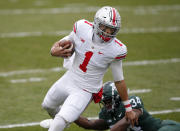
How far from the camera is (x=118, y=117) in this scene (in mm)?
5141

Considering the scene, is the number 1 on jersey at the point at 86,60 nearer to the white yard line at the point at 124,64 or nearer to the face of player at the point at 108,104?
the face of player at the point at 108,104

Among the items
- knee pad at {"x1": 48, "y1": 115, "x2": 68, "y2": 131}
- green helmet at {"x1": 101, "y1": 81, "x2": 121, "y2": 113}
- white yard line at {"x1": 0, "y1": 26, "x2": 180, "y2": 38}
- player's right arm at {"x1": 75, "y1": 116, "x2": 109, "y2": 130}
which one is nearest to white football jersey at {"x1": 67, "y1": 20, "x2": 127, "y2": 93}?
green helmet at {"x1": 101, "y1": 81, "x2": 121, "y2": 113}

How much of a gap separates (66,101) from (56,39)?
5.57m

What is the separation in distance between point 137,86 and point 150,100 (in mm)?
666

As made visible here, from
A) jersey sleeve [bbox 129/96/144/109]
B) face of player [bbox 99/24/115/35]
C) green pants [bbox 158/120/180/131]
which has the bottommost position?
green pants [bbox 158/120/180/131]

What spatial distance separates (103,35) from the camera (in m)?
4.57

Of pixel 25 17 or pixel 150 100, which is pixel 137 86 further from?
pixel 25 17

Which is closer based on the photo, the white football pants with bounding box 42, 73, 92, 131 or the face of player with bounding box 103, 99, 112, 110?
the white football pants with bounding box 42, 73, 92, 131

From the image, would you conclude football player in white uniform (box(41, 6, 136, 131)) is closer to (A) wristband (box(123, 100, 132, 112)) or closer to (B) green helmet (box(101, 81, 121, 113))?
(A) wristband (box(123, 100, 132, 112))

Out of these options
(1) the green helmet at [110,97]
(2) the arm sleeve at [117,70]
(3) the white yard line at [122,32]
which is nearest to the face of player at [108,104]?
(1) the green helmet at [110,97]

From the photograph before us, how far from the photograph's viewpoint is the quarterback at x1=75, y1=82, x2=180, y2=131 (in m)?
4.91

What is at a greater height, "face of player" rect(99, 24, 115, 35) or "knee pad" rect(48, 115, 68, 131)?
"face of player" rect(99, 24, 115, 35)

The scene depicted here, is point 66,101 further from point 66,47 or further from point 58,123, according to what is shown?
point 66,47

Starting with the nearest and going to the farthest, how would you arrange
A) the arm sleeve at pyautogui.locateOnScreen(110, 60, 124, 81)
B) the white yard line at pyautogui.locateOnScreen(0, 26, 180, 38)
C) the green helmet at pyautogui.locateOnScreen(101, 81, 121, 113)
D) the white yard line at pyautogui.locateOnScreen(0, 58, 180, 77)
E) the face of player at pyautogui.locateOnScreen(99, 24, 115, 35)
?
the face of player at pyautogui.locateOnScreen(99, 24, 115, 35) < the arm sleeve at pyautogui.locateOnScreen(110, 60, 124, 81) < the green helmet at pyautogui.locateOnScreen(101, 81, 121, 113) < the white yard line at pyautogui.locateOnScreen(0, 58, 180, 77) < the white yard line at pyautogui.locateOnScreen(0, 26, 180, 38)
